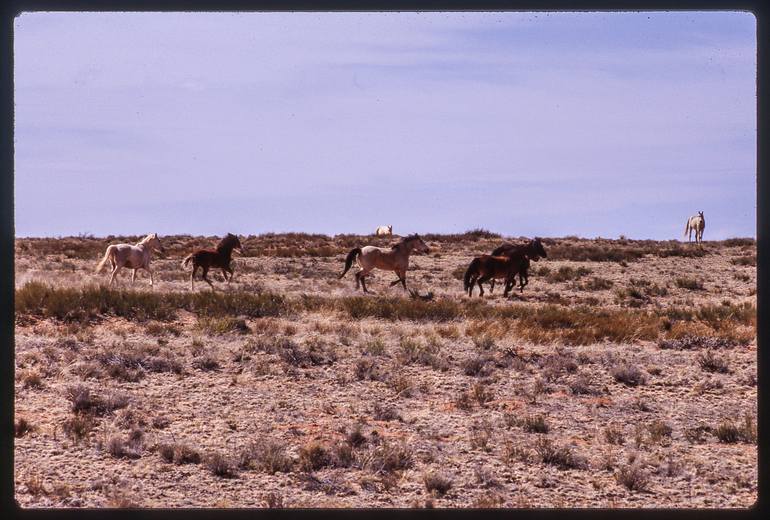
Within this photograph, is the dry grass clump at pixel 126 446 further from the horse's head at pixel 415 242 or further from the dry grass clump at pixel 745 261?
the dry grass clump at pixel 745 261

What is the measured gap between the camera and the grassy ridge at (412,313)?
16922 mm

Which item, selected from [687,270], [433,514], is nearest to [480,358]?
[433,514]

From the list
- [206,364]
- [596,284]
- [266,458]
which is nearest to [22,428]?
[266,458]

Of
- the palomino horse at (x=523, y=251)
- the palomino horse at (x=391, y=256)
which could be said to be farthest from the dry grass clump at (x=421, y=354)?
the palomino horse at (x=523, y=251)

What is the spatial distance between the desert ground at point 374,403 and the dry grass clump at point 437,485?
2 centimetres

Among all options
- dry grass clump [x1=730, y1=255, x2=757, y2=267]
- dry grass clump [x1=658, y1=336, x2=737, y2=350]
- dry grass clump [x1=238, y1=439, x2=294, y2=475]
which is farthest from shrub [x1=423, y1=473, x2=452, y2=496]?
dry grass clump [x1=730, y1=255, x2=757, y2=267]

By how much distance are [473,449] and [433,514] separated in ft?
17.8

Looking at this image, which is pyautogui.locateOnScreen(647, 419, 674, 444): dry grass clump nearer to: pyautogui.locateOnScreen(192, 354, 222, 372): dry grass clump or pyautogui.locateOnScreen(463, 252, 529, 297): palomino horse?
pyautogui.locateOnScreen(192, 354, 222, 372): dry grass clump

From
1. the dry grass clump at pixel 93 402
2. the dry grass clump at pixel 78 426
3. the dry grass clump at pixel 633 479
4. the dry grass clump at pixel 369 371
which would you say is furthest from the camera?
the dry grass clump at pixel 369 371

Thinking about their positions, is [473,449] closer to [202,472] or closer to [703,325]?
[202,472]

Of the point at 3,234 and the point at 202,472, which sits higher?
the point at 3,234

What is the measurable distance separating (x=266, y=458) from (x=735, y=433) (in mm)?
5841

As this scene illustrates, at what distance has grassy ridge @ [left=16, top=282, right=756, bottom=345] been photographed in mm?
16922

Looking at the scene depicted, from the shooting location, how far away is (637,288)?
29.1 meters
